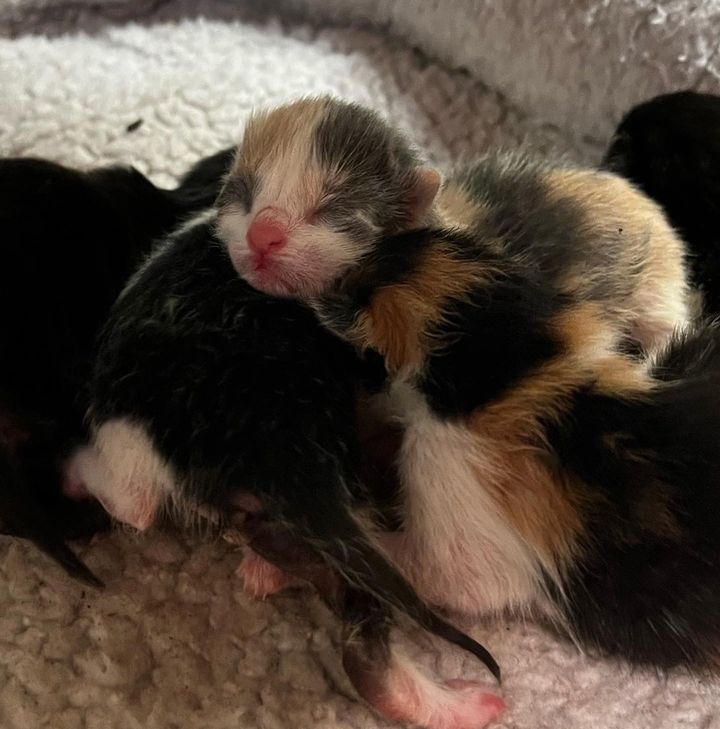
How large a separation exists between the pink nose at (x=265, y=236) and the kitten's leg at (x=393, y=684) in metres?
0.31

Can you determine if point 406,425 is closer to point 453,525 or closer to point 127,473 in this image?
point 453,525

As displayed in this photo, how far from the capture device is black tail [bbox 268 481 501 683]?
0.75 m

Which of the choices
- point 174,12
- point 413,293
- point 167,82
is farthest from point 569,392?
point 174,12

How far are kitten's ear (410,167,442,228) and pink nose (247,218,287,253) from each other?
0.14 metres

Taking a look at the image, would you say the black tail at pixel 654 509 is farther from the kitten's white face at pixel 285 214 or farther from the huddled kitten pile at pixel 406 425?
the kitten's white face at pixel 285 214

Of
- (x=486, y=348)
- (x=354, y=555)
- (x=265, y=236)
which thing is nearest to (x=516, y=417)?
(x=486, y=348)

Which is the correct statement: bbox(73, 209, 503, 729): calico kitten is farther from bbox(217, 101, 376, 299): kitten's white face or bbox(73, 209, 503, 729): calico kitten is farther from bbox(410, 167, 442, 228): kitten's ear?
bbox(410, 167, 442, 228): kitten's ear

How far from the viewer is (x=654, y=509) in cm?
75

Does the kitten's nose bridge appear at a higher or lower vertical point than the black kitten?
higher

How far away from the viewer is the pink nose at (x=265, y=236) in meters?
0.84

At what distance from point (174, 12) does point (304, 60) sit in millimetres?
275

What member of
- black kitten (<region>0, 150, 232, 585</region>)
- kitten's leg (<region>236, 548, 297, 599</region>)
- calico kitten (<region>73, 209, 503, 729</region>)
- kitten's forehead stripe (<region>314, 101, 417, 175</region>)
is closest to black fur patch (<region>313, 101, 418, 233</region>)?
kitten's forehead stripe (<region>314, 101, 417, 175</region>)

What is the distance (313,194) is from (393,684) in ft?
1.45

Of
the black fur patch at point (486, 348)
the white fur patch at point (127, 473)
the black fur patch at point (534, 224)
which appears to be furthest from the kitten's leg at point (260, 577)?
the black fur patch at point (534, 224)
